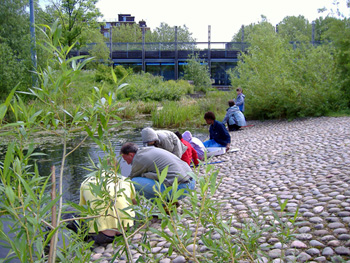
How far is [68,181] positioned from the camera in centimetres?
802

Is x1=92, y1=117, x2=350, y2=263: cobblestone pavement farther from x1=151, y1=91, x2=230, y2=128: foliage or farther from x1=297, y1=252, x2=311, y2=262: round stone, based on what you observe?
x1=151, y1=91, x2=230, y2=128: foliage

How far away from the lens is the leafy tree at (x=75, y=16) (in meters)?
30.5

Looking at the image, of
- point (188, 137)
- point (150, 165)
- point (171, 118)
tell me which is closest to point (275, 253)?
point (150, 165)

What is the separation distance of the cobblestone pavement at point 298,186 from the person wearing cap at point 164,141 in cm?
105

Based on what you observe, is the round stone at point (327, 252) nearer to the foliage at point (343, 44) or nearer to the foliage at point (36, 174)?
the foliage at point (36, 174)

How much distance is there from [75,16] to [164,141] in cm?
2826

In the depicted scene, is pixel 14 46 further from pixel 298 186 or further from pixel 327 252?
pixel 327 252

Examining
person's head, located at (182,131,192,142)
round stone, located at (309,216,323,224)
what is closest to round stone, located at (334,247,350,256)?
round stone, located at (309,216,323,224)

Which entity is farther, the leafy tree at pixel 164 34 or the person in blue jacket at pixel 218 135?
the leafy tree at pixel 164 34

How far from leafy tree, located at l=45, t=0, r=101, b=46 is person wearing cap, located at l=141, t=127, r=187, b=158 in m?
25.9

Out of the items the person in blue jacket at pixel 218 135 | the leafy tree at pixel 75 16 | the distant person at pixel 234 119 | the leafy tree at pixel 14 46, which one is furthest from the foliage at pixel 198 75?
the person in blue jacket at pixel 218 135

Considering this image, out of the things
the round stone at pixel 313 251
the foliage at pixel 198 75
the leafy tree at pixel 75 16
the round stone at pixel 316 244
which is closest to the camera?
the round stone at pixel 313 251

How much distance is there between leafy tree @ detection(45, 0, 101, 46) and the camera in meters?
30.5

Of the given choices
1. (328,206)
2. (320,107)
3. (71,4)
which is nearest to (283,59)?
(320,107)
